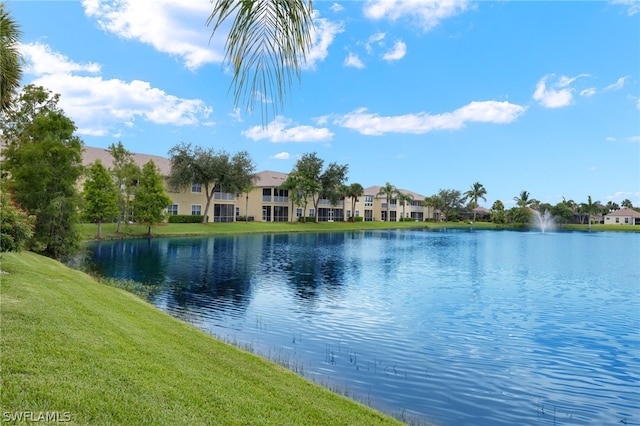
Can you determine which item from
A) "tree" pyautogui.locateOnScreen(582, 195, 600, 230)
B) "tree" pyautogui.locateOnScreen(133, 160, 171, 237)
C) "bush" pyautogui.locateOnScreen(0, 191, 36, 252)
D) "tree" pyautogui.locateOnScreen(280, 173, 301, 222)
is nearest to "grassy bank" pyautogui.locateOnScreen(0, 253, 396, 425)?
"bush" pyautogui.locateOnScreen(0, 191, 36, 252)

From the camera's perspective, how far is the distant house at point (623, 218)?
121m

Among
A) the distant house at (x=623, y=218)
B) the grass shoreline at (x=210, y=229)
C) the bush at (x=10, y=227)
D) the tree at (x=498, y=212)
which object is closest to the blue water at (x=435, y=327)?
the bush at (x=10, y=227)

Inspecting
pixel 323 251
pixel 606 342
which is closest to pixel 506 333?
pixel 606 342

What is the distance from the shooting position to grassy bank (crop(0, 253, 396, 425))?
15.0 ft

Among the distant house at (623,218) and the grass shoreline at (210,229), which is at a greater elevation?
the distant house at (623,218)

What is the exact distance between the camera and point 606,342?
1341 cm

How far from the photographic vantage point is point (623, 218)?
121875 mm

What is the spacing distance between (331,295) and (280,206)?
6268cm

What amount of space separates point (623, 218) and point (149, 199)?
5250 inches

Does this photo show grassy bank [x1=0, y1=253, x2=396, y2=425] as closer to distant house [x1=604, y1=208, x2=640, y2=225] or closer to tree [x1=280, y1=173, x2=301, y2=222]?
tree [x1=280, y1=173, x2=301, y2=222]

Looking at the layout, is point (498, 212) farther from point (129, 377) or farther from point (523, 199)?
point (129, 377)

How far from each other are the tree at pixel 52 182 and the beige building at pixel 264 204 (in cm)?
2186

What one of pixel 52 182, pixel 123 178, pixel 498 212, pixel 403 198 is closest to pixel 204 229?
pixel 123 178

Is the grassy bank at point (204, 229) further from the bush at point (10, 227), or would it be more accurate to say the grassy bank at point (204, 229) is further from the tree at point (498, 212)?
the tree at point (498, 212)
